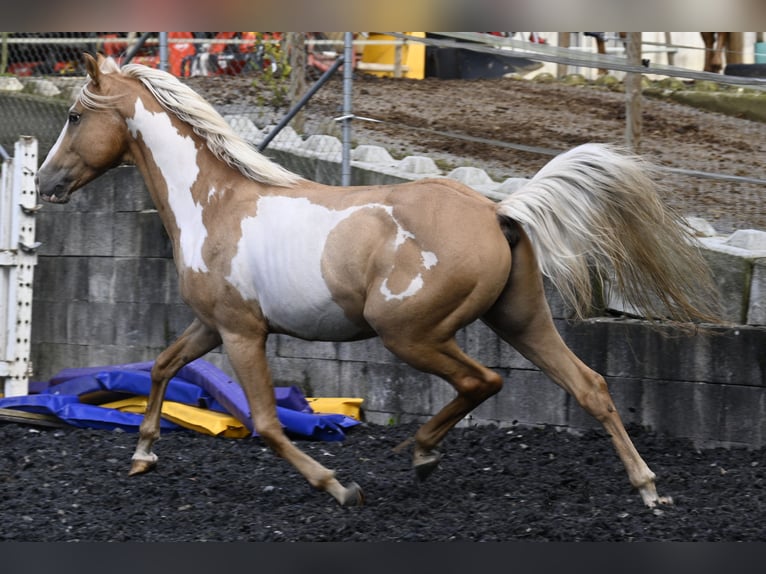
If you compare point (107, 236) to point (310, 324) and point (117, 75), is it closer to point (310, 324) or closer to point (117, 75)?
point (117, 75)

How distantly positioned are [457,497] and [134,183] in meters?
3.56

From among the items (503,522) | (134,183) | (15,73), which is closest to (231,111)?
(134,183)

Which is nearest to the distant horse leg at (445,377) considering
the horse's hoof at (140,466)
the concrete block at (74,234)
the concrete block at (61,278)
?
the horse's hoof at (140,466)

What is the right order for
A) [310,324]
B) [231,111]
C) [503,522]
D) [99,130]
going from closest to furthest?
1. [503,522]
2. [310,324]
3. [99,130]
4. [231,111]

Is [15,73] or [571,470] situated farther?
[15,73]

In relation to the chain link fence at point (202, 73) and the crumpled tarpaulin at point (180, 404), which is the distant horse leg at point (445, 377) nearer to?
the crumpled tarpaulin at point (180, 404)

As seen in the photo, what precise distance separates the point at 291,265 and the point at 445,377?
86 cm

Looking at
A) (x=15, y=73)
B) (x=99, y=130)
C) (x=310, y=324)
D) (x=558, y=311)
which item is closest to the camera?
(x=310, y=324)

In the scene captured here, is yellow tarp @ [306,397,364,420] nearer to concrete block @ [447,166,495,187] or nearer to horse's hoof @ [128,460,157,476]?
horse's hoof @ [128,460,157,476]

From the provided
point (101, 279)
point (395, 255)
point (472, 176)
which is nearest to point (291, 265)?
point (395, 255)

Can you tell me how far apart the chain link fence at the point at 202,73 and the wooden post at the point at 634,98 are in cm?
193

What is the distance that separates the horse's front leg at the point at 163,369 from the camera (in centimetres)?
555

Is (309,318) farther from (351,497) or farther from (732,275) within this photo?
(732,275)

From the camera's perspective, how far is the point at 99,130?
5590 millimetres
